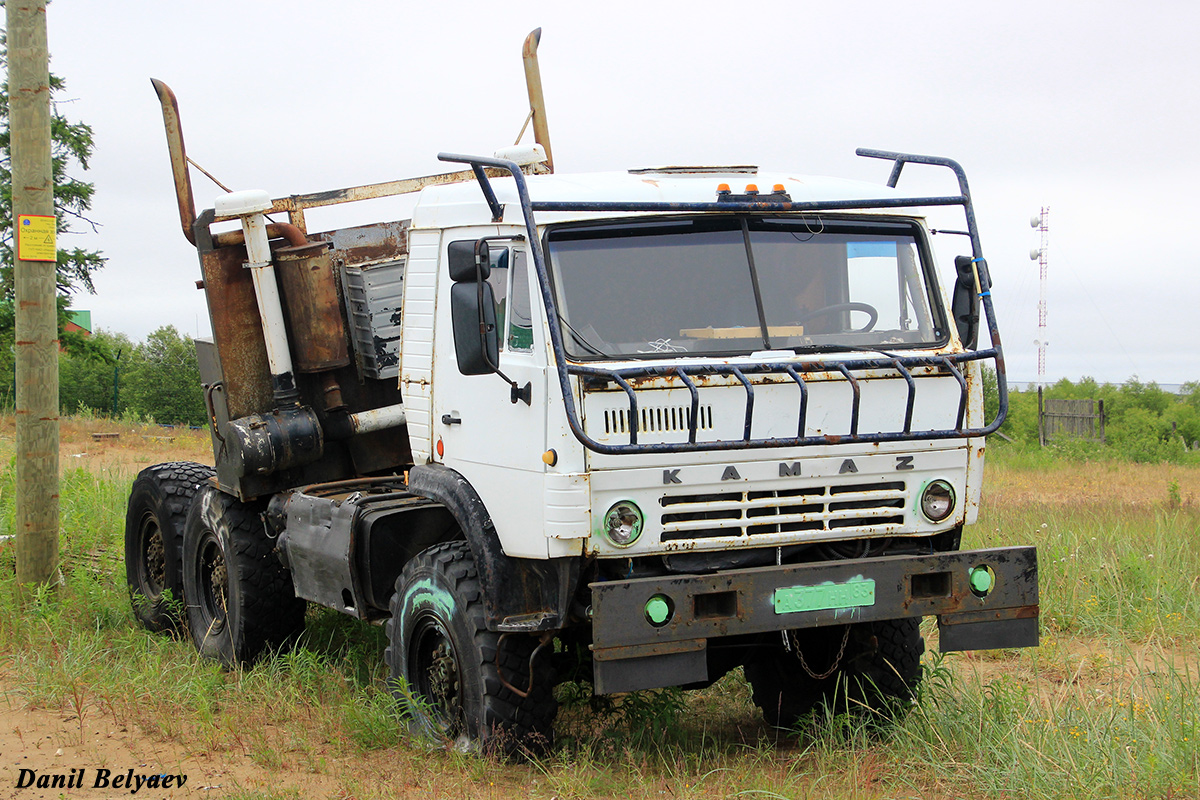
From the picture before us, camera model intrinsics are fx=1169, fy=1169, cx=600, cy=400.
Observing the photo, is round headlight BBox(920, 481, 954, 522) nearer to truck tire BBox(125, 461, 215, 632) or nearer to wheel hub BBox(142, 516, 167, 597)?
truck tire BBox(125, 461, 215, 632)

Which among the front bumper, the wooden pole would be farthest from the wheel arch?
the wooden pole

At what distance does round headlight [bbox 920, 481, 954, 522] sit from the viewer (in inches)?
204

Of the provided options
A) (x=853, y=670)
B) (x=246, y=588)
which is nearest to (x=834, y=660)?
(x=853, y=670)

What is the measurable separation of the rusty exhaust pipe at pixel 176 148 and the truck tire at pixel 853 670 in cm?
435

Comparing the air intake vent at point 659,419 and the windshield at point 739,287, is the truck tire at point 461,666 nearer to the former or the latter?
the air intake vent at point 659,419

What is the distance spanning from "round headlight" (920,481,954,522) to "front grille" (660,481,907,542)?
11cm

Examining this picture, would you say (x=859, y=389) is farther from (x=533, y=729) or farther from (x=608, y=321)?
(x=533, y=729)

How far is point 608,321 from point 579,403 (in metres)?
0.45

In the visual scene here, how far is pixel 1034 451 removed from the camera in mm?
27016

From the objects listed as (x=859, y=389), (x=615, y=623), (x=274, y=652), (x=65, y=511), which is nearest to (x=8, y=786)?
(x=274, y=652)

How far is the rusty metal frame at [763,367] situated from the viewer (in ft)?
15.0

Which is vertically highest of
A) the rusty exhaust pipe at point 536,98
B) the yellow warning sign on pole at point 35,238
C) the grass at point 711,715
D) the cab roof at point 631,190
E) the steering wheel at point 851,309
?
the rusty exhaust pipe at point 536,98

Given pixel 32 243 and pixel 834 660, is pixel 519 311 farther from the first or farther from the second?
pixel 32 243

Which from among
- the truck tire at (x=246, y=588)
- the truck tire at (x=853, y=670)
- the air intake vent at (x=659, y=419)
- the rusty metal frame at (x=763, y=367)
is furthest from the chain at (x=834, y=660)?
the truck tire at (x=246, y=588)
